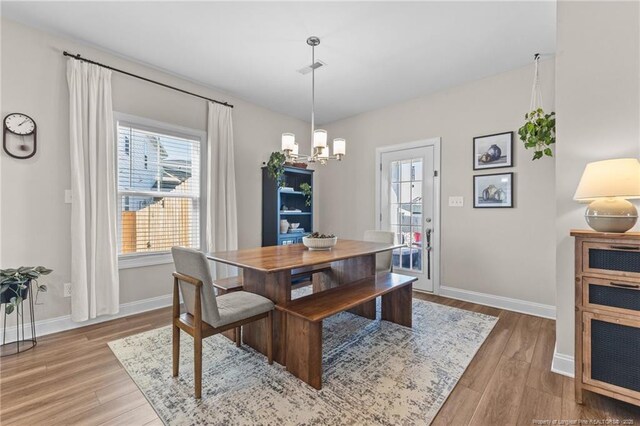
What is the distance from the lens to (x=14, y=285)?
2.26 meters

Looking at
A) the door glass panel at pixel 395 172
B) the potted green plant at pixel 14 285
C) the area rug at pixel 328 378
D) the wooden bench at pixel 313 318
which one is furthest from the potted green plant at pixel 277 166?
the potted green plant at pixel 14 285

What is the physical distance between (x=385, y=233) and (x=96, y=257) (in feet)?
10.3

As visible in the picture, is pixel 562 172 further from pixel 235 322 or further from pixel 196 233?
pixel 196 233

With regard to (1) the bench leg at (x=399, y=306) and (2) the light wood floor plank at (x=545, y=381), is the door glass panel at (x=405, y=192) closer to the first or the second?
(1) the bench leg at (x=399, y=306)

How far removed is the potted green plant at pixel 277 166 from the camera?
13.2ft

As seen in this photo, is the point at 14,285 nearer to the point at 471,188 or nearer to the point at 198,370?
the point at 198,370

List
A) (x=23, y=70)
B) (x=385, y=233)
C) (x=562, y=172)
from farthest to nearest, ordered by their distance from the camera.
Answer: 1. (x=385, y=233)
2. (x=23, y=70)
3. (x=562, y=172)

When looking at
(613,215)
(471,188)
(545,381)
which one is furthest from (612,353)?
(471,188)

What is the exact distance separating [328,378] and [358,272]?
119 centimetres

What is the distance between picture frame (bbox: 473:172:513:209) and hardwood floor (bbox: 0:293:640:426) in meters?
1.50

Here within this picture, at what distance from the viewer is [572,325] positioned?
1.99m

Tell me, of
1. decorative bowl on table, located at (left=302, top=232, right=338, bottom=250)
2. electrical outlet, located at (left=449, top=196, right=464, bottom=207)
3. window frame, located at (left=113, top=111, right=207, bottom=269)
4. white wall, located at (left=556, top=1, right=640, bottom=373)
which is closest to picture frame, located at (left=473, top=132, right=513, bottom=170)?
electrical outlet, located at (left=449, top=196, right=464, bottom=207)

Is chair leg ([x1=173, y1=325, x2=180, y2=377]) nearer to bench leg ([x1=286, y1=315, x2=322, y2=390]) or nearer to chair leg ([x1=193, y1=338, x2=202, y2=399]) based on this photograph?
chair leg ([x1=193, y1=338, x2=202, y2=399])

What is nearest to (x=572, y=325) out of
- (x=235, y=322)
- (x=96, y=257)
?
(x=235, y=322)
